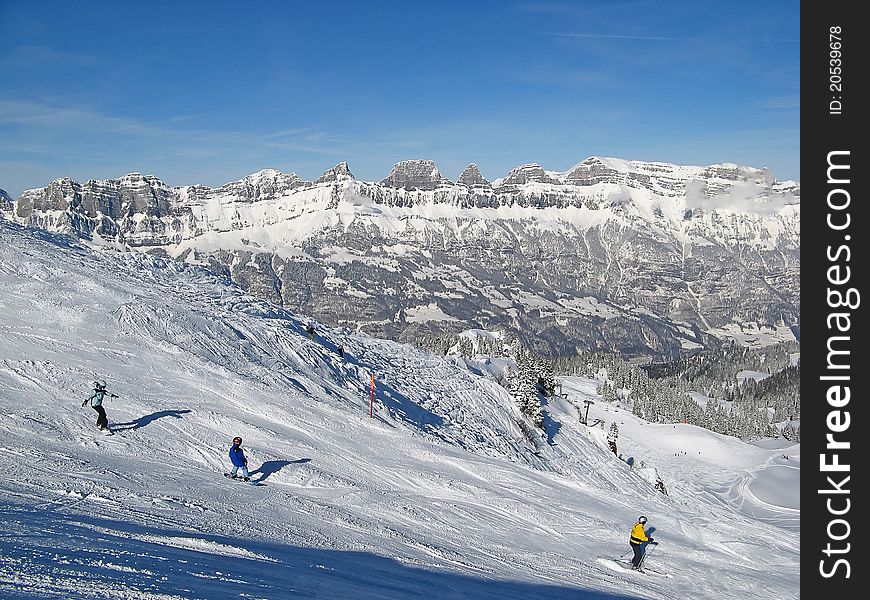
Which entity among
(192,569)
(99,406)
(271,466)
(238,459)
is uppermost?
(99,406)

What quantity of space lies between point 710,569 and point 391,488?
9.60m

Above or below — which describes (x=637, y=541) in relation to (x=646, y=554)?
above

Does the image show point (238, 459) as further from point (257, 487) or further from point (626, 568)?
point (626, 568)

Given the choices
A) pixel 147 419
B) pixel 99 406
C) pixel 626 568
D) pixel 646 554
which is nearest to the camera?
pixel 626 568

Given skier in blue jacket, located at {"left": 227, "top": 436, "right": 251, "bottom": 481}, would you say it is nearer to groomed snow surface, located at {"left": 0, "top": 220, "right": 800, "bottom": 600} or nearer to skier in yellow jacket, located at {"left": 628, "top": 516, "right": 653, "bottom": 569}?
groomed snow surface, located at {"left": 0, "top": 220, "right": 800, "bottom": 600}

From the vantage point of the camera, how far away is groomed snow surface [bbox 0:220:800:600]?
1017 cm

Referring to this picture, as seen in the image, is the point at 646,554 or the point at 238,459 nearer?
the point at 238,459

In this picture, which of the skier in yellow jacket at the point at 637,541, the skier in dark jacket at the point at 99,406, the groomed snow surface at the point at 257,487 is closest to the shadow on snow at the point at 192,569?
the groomed snow surface at the point at 257,487

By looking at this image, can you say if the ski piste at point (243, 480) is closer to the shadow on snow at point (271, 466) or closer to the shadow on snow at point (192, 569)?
the shadow on snow at point (271, 466)

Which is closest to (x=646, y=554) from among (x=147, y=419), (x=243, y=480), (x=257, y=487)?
(x=257, y=487)

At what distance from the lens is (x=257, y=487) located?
16438 mm

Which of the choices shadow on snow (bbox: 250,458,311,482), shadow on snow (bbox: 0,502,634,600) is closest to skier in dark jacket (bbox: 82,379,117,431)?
shadow on snow (bbox: 250,458,311,482)

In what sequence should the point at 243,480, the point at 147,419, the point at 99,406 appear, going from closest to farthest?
the point at 243,480 → the point at 99,406 → the point at 147,419
